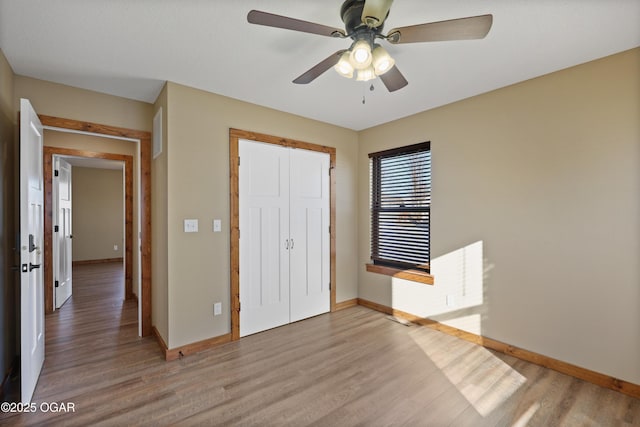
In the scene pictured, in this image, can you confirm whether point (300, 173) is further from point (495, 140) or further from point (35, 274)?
point (35, 274)

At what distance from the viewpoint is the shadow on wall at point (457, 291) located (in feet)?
9.80

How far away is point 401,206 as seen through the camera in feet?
12.4

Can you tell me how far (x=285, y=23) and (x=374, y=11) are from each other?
434 mm

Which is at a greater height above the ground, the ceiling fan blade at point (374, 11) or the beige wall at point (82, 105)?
the beige wall at point (82, 105)

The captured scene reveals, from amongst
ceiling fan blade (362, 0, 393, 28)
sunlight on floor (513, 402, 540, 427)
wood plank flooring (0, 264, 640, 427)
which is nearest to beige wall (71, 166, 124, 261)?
wood plank flooring (0, 264, 640, 427)

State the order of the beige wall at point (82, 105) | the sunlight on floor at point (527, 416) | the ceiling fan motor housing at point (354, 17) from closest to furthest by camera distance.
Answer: the ceiling fan motor housing at point (354, 17) < the sunlight on floor at point (527, 416) < the beige wall at point (82, 105)

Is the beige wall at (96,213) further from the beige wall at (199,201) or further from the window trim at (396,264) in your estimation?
the window trim at (396,264)

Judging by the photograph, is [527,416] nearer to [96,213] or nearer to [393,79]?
[393,79]

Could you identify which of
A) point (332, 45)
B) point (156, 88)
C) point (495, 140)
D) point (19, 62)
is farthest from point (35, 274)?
point (495, 140)

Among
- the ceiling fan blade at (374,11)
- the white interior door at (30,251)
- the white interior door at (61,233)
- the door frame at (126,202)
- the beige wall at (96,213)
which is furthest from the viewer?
the beige wall at (96,213)

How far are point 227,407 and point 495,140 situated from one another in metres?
3.24

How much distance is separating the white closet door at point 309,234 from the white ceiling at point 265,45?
94cm

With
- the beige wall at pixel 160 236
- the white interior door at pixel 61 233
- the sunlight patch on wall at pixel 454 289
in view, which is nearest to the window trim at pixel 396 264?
the sunlight patch on wall at pixel 454 289

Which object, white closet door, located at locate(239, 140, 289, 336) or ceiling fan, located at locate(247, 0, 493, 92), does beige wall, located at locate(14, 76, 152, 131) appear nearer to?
white closet door, located at locate(239, 140, 289, 336)
